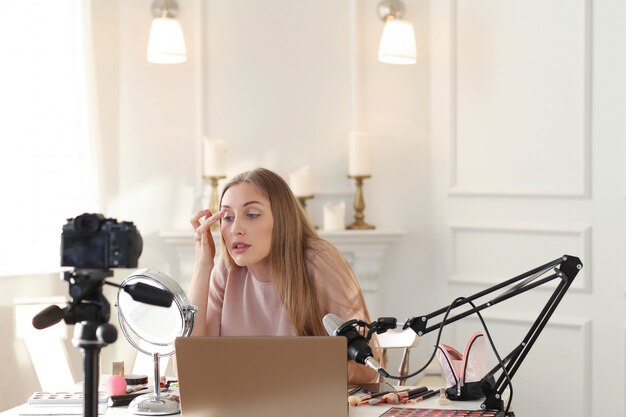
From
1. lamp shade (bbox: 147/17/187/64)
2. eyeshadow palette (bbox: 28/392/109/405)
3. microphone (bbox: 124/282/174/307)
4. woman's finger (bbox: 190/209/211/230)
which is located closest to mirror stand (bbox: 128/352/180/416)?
eyeshadow palette (bbox: 28/392/109/405)

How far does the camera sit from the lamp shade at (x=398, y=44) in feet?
11.7

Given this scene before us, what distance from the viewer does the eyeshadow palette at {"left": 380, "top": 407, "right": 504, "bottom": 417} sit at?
1894 mm

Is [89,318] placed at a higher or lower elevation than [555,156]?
lower

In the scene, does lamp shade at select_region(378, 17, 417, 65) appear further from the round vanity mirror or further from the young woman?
the round vanity mirror

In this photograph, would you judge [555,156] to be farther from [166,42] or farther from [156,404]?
[156,404]

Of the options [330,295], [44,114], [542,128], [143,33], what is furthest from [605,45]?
Result: [44,114]

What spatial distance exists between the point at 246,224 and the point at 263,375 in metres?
0.71

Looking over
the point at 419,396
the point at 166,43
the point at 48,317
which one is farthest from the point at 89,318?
the point at 166,43

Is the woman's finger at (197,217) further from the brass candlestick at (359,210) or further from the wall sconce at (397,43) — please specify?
the wall sconce at (397,43)

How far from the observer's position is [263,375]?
1.75 m

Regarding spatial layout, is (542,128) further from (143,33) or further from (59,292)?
(59,292)

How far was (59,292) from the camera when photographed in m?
3.54

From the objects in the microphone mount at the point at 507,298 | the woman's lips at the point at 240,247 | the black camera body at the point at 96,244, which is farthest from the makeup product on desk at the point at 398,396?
the black camera body at the point at 96,244

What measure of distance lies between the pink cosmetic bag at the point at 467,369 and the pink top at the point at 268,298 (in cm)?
35
